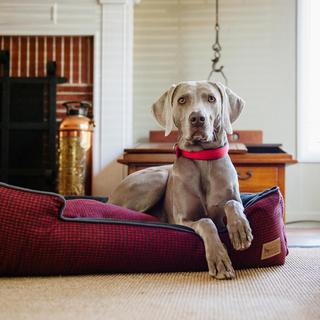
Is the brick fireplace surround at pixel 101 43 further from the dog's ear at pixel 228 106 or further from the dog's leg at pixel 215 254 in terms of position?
the dog's leg at pixel 215 254

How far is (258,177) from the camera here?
8.41 feet

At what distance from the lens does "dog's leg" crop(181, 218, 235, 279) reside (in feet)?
4.26

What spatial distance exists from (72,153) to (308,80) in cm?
173

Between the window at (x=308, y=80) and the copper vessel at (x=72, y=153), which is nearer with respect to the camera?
the copper vessel at (x=72, y=153)

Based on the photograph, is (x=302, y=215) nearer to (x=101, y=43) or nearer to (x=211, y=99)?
(x=101, y=43)

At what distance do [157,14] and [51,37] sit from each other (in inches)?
30.8

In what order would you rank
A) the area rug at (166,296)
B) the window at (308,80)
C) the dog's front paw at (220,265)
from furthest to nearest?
the window at (308,80) < the dog's front paw at (220,265) < the area rug at (166,296)

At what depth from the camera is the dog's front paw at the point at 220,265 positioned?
1290mm

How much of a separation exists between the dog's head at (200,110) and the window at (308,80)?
1.78 metres

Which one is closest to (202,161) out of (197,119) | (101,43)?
(197,119)

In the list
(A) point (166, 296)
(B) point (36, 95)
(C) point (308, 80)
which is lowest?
(A) point (166, 296)

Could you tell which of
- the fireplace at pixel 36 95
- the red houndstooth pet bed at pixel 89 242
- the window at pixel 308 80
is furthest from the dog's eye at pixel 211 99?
the window at pixel 308 80

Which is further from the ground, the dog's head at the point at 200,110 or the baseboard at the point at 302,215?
the dog's head at the point at 200,110

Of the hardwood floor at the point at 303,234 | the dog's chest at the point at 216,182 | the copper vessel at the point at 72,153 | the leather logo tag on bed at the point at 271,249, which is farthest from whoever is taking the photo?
the copper vessel at the point at 72,153
